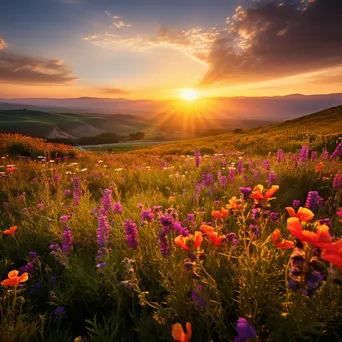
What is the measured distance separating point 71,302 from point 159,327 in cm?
95

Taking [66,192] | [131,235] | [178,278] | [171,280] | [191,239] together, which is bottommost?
[66,192]

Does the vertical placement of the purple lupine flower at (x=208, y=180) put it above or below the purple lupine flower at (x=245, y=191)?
below

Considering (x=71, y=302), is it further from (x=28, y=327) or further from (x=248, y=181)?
(x=248, y=181)

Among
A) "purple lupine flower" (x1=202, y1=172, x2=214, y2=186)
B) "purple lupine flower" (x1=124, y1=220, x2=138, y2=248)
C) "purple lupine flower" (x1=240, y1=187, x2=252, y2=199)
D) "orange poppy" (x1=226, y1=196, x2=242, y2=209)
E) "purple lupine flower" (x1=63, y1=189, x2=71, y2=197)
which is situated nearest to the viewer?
"orange poppy" (x1=226, y1=196, x2=242, y2=209)

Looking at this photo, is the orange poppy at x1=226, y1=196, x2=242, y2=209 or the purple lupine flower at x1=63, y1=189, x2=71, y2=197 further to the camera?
the purple lupine flower at x1=63, y1=189, x2=71, y2=197

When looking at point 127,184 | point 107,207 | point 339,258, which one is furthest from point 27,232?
point 339,258

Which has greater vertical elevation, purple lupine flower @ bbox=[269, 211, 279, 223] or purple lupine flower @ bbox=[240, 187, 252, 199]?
purple lupine flower @ bbox=[240, 187, 252, 199]

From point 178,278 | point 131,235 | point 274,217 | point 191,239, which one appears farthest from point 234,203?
point 274,217

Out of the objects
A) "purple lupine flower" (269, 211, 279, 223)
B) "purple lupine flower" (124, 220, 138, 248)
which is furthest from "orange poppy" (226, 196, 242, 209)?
"purple lupine flower" (269, 211, 279, 223)

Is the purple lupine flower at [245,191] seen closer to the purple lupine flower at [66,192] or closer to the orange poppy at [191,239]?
the orange poppy at [191,239]

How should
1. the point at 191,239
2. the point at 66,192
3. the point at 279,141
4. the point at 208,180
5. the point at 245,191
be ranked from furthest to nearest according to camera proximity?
the point at 279,141
the point at 66,192
the point at 208,180
the point at 245,191
the point at 191,239

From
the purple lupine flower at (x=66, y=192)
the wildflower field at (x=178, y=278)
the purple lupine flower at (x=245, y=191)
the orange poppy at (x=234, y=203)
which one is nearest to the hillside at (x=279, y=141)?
the purple lupine flower at (x=66, y=192)

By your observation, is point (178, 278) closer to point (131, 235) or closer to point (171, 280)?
point (171, 280)

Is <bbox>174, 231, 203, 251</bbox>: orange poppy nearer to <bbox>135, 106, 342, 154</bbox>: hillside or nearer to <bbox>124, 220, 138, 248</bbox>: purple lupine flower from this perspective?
<bbox>124, 220, 138, 248</bbox>: purple lupine flower
